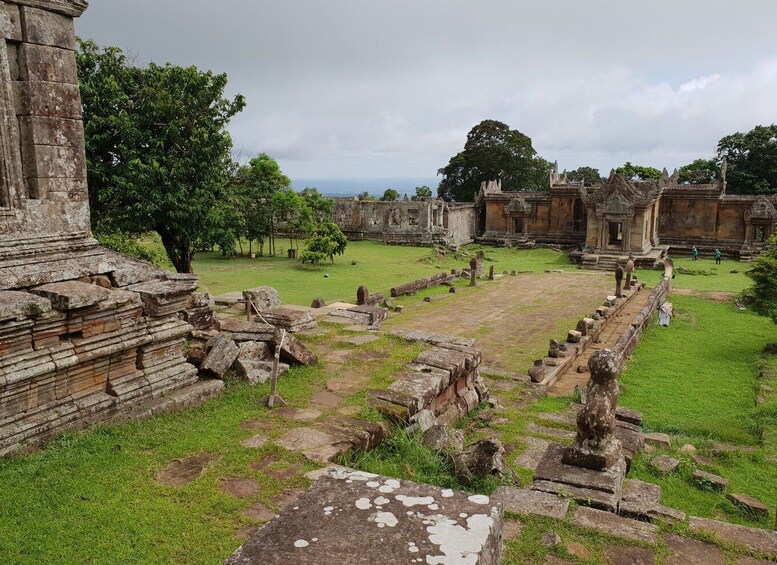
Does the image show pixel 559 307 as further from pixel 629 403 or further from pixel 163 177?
pixel 163 177

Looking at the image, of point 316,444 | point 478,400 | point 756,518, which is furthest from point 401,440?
point 756,518

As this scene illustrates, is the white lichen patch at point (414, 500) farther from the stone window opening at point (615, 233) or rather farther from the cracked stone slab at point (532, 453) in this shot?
the stone window opening at point (615, 233)

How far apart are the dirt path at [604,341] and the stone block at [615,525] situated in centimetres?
632

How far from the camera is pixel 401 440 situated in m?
6.14

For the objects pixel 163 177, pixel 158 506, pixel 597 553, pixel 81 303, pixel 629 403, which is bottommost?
pixel 629 403

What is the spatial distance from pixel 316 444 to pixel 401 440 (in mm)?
973

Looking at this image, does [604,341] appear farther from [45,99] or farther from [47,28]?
[47,28]

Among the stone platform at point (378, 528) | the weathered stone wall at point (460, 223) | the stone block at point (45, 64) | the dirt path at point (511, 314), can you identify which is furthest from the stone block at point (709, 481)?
the weathered stone wall at point (460, 223)

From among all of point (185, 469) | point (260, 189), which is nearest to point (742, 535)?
point (185, 469)

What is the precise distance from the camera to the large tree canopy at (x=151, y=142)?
14562mm

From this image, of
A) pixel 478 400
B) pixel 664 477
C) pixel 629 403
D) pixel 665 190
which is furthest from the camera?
pixel 665 190

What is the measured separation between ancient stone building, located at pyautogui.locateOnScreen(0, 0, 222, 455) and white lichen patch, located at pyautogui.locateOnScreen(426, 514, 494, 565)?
4178 mm

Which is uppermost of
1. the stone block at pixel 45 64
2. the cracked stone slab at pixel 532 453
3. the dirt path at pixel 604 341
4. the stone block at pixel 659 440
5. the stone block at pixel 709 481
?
the stone block at pixel 45 64

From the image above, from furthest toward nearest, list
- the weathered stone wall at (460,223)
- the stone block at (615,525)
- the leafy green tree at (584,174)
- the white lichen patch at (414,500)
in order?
the leafy green tree at (584,174)
the weathered stone wall at (460,223)
the stone block at (615,525)
the white lichen patch at (414,500)
